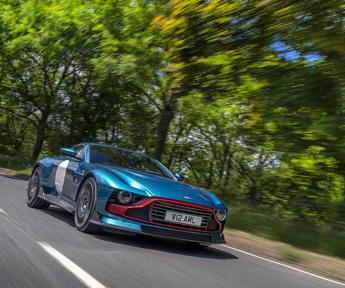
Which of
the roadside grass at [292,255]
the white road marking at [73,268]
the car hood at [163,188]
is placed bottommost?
the white road marking at [73,268]

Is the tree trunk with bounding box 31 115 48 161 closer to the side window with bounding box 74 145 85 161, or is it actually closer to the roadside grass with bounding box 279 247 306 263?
the side window with bounding box 74 145 85 161

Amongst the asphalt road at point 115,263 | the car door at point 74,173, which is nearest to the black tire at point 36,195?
the car door at point 74,173

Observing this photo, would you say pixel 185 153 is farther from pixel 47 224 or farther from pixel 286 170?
pixel 47 224

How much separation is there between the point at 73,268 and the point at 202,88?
5.63m

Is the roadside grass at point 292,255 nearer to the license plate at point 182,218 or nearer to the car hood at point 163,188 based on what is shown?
the car hood at point 163,188

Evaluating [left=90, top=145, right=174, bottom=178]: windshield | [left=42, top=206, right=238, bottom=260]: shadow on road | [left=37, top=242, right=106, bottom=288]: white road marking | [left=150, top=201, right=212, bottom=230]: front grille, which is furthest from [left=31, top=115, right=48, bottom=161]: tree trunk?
[left=37, top=242, right=106, bottom=288]: white road marking

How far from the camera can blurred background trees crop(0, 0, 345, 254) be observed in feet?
27.6

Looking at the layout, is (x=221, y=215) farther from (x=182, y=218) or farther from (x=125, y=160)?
(x=125, y=160)

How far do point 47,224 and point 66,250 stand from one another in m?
1.88

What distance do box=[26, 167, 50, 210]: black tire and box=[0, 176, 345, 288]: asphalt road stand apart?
1.46 m

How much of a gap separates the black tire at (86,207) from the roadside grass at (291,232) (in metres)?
2.82

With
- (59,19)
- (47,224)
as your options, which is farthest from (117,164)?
(59,19)

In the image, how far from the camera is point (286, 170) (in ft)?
59.3

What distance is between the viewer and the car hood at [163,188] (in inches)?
266
